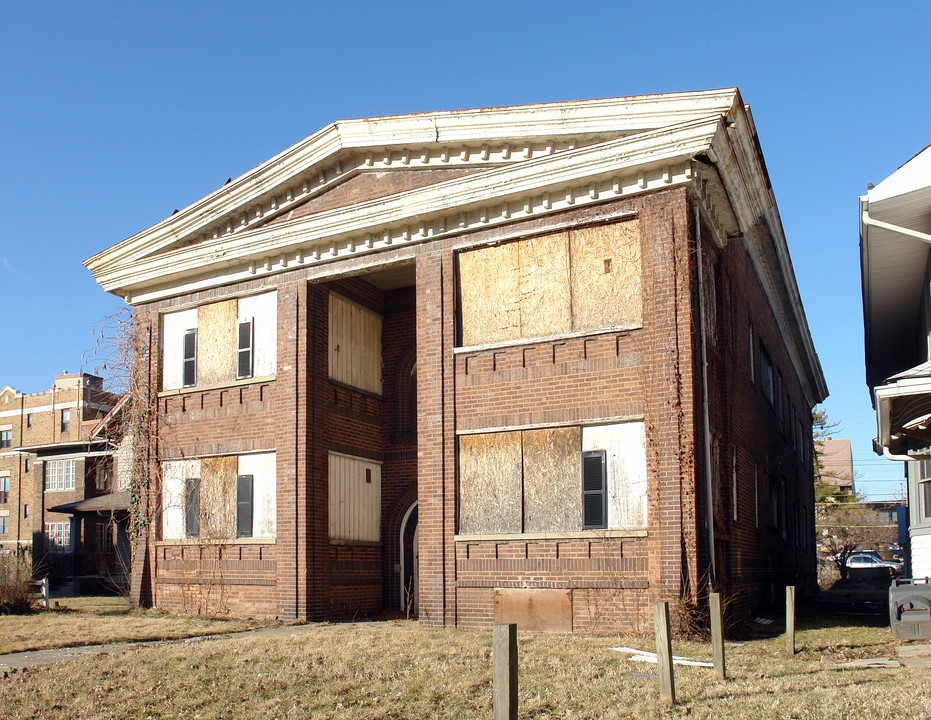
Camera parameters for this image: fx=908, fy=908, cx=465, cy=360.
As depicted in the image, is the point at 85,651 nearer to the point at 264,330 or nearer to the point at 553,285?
the point at 264,330

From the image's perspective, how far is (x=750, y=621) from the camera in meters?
16.1

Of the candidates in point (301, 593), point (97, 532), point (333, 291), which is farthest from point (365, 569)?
point (97, 532)

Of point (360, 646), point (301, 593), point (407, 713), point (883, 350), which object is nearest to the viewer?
point (407, 713)

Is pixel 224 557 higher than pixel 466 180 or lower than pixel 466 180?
lower

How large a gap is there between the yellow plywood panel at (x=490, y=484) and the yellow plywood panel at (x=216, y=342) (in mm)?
6017

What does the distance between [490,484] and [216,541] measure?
20.8ft

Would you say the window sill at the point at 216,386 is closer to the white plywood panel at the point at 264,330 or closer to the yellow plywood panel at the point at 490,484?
the white plywood panel at the point at 264,330

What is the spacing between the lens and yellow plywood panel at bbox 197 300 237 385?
1916 centimetres

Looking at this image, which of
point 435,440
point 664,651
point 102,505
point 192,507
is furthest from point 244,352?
point 102,505

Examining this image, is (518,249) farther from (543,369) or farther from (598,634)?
(598,634)

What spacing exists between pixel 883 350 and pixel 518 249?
1175 cm

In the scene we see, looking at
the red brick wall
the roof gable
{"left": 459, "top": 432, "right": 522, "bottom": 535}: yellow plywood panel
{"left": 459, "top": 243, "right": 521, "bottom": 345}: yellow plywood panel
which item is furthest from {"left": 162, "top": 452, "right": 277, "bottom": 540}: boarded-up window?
{"left": 459, "top": 243, "right": 521, "bottom": 345}: yellow plywood panel

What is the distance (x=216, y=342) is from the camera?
19.4 metres

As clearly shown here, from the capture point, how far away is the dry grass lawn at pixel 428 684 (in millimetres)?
8359
